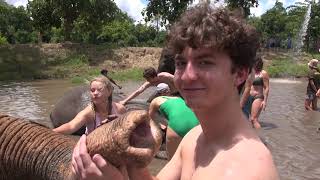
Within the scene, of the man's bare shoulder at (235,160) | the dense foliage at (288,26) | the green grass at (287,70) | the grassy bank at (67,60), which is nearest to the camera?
the man's bare shoulder at (235,160)

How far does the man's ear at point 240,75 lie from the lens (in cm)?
234

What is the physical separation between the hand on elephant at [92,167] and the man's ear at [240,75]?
27.1 inches

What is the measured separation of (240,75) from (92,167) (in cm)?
79

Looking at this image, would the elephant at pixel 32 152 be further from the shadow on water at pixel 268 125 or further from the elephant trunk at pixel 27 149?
the shadow on water at pixel 268 125

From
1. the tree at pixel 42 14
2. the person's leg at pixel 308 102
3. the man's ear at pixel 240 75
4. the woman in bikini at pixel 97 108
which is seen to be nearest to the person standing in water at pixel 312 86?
the person's leg at pixel 308 102

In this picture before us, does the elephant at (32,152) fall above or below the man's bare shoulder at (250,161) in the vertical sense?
below

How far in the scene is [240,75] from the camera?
7.77 feet

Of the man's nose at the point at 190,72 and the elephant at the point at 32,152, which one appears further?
the elephant at the point at 32,152

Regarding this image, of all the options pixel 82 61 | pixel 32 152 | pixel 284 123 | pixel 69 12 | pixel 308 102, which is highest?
pixel 69 12

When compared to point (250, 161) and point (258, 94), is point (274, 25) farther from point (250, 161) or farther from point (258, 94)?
point (250, 161)

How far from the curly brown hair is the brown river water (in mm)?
5407

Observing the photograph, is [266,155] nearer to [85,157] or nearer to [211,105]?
[211,105]

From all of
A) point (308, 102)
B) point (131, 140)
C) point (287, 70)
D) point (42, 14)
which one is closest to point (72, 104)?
point (308, 102)

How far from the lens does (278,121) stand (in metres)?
13.0
